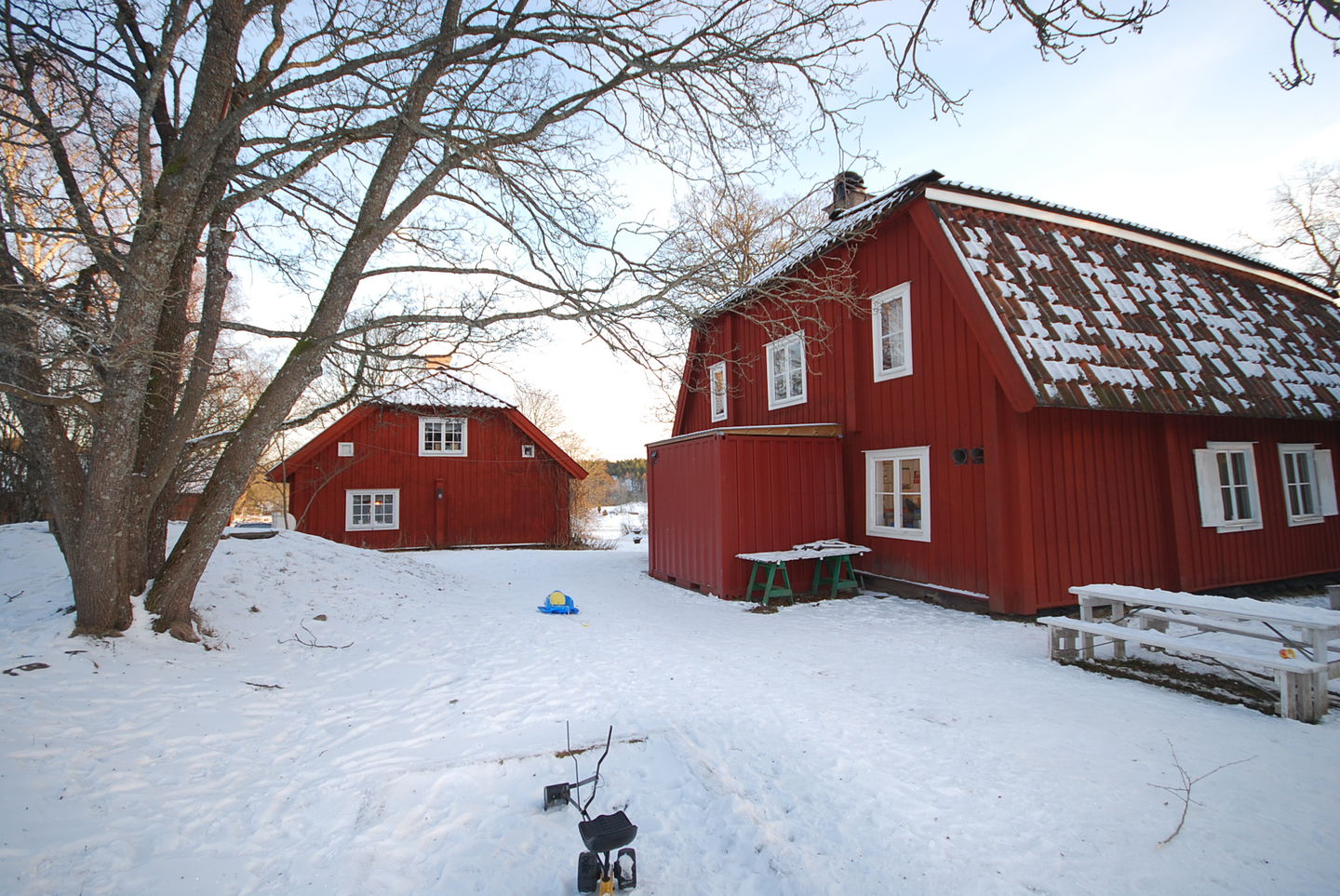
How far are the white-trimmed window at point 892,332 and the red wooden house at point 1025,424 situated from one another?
0.04 metres

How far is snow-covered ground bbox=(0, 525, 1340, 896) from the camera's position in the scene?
9.39 ft

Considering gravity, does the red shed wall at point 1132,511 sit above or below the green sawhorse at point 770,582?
above

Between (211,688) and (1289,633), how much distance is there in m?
9.70

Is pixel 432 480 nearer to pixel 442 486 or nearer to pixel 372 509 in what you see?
pixel 442 486

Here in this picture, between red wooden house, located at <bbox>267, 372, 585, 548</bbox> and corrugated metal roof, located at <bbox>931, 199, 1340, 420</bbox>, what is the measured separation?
12.7 m

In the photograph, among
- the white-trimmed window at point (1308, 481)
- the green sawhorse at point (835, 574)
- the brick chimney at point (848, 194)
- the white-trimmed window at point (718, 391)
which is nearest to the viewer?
the green sawhorse at point (835, 574)

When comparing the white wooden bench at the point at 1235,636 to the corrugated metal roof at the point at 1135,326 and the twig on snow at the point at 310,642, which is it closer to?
the corrugated metal roof at the point at 1135,326

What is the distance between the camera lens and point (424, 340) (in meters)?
6.54

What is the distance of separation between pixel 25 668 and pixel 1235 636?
10970 millimetres

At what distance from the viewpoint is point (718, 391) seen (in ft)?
44.7

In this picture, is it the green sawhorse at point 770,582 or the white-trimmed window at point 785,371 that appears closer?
the green sawhorse at point 770,582

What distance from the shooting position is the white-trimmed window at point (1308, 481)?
1021 centimetres

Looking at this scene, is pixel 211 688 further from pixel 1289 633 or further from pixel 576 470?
pixel 576 470

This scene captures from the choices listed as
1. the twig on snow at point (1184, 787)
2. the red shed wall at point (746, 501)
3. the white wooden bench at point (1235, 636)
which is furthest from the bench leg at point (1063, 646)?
the red shed wall at point (746, 501)
